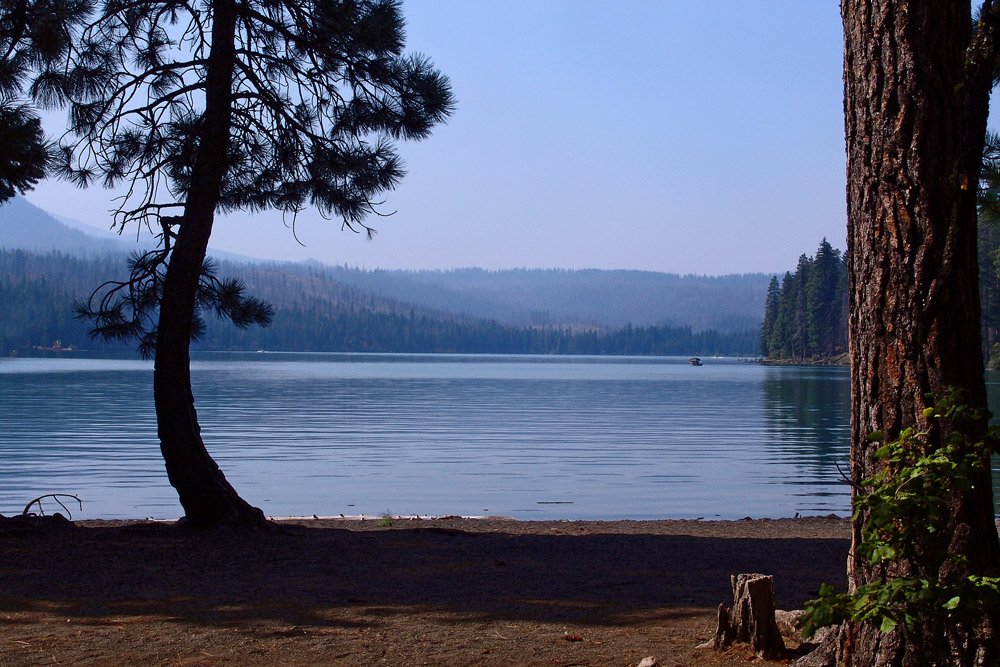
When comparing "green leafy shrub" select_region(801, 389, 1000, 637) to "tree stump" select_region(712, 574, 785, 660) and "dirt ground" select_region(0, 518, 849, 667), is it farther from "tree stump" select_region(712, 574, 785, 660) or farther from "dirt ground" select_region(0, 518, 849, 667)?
"dirt ground" select_region(0, 518, 849, 667)

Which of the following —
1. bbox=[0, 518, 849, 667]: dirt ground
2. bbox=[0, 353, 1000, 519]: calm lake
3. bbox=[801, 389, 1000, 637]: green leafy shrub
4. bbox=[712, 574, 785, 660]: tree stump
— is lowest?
bbox=[0, 353, 1000, 519]: calm lake

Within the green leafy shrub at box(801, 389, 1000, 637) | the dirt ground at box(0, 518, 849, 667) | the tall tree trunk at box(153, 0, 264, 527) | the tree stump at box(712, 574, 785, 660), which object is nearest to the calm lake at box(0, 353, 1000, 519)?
the green leafy shrub at box(801, 389, 1000, 637)

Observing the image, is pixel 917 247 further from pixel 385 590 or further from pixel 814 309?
pixel 814 309

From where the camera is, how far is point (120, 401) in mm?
41000

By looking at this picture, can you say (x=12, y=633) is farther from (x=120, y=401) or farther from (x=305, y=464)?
(x=120, y=401)

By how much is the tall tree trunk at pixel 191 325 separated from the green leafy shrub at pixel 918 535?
715 cm

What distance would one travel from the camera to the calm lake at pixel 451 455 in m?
15.6

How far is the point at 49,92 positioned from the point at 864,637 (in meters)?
9.75

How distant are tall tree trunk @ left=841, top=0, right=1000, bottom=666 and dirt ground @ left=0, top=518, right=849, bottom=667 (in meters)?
1.37

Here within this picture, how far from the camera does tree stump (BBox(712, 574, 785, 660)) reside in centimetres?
487

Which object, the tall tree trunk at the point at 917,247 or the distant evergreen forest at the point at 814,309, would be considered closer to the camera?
the tall tree trunk at the point at 917,247

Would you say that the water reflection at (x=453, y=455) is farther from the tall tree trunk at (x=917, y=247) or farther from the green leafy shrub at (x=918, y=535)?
the green leafy shrub at (x=918, y=535)

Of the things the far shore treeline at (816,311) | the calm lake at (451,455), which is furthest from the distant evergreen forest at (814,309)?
the calm lake at (451,455)

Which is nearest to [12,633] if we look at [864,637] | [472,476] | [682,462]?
[864,637]
